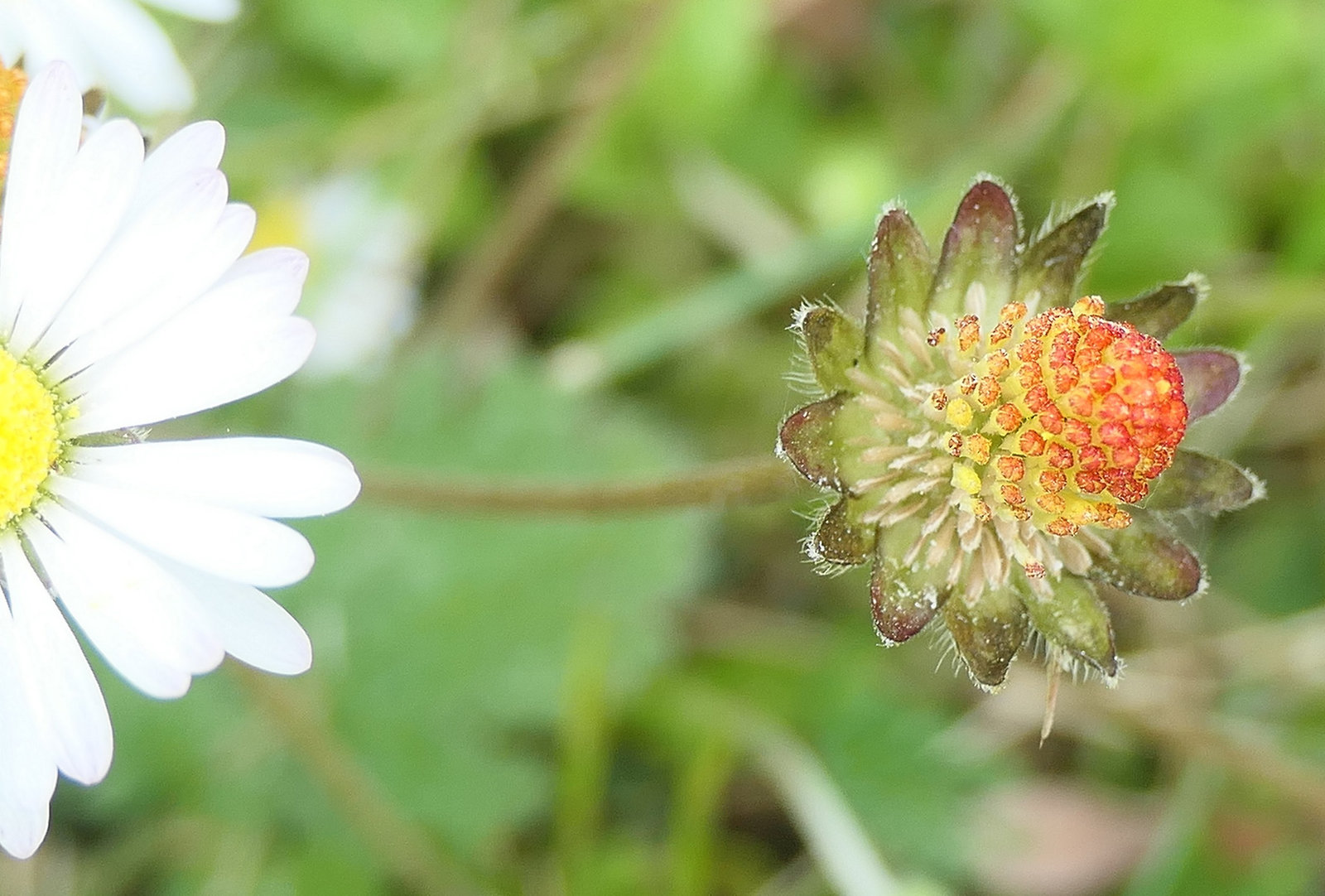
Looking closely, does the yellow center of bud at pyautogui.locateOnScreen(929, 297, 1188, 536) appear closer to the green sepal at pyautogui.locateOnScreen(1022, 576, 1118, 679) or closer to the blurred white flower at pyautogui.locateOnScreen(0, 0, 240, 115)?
the green sepal at pyautogui.locateOnScreen(1022, 576, 1118, 679)

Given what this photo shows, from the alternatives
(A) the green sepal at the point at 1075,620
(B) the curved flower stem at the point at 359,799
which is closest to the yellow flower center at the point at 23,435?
(B) the curved flower stem at the point at 359,799

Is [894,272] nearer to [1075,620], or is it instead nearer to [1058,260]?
[1058,260]

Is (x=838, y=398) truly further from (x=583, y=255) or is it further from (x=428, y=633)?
(x=583, y=255)

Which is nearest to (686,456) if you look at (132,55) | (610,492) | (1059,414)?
(610,492)

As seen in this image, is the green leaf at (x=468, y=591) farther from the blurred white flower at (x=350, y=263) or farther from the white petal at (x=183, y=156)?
the white petal at (x=183, y=156)

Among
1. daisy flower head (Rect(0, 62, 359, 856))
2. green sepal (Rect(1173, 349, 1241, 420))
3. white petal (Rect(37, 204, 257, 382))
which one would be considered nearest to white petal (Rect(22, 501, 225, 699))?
daisy flower head (Rect(0, 62, 359, 856))

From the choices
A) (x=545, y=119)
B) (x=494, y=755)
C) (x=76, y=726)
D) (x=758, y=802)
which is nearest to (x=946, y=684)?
(x=758, y=802)
